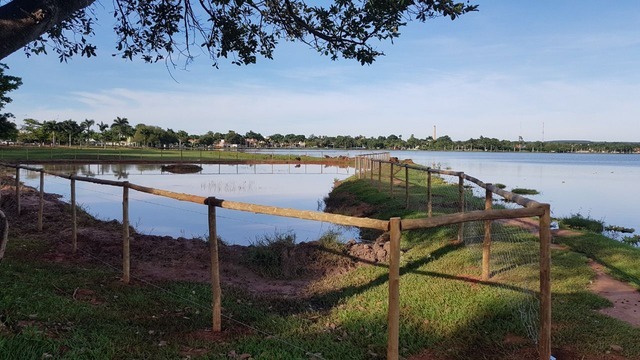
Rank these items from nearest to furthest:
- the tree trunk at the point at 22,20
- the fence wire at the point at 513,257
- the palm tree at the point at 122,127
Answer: the tree trunk at the point at 22,20 → the fence wire at the point at 513,257 → the palm tree at the point at 122,127

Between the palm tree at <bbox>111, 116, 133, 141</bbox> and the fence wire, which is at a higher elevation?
the palm tree at <bbox>111, 116, 133, 141</bbox>

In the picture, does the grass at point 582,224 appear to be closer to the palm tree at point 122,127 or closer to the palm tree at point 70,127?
the palm tree at point 70,127

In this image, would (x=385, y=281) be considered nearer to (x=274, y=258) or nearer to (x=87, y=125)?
(x=274, y=258)

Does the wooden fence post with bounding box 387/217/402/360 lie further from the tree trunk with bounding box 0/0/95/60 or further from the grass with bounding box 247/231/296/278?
the grass with bounding box 247/231/296/278

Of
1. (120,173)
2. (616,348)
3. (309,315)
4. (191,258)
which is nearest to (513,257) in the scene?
(616,348)

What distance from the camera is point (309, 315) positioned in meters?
6.08

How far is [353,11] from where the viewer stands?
816 cm

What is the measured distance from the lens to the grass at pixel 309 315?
4602mm

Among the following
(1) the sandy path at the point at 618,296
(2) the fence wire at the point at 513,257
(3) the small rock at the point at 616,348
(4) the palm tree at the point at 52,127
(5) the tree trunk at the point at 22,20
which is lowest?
(1) the sandy path at the point at 618,296

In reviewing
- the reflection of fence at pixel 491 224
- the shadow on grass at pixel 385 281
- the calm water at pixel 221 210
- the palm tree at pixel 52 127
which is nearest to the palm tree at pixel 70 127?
the palm tree at pixel 52 127

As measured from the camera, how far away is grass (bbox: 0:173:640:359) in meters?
4.60

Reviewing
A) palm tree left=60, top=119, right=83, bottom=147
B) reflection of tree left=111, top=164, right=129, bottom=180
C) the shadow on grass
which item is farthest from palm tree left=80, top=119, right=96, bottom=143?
the shadow on grass

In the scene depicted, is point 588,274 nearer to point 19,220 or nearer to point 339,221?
point 339,221

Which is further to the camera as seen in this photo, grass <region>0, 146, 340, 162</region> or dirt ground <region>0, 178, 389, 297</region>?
grass <region>0, 146, 340, 162</region>
